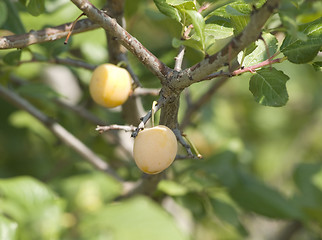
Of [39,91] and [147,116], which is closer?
[147,116]

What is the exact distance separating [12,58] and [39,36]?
0.22 m

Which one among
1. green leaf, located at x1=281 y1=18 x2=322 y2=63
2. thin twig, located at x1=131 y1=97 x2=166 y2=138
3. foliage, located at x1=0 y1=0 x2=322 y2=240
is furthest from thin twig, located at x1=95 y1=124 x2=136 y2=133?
green leaf, located at x1=281 y1=18 x2=322 y2=63

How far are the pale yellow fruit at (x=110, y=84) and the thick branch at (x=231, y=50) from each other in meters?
0.31

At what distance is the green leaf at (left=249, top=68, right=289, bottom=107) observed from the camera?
880 mm

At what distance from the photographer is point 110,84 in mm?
1106

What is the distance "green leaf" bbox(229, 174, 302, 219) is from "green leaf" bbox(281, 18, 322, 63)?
2.63 ft

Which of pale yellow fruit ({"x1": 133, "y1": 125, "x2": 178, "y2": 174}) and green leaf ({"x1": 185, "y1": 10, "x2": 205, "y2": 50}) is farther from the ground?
green leaf ({"x1": 185, "y1": 10, "x2": 205, "y2": 50})

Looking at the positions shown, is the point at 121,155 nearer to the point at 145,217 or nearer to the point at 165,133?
the point at 145,217

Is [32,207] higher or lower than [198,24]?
lower

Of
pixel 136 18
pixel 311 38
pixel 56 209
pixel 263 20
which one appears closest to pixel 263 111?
pixel 136 18

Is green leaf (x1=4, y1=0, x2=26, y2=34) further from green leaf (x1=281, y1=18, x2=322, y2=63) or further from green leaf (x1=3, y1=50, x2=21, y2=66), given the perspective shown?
green leaf (x1=281, y1=18, x2=322, y2=63)

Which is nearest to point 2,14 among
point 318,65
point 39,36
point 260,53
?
point 39,36

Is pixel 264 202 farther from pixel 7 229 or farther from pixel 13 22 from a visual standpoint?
pixel 13 22

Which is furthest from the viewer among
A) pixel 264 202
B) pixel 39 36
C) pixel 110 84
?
pixel 264 202
